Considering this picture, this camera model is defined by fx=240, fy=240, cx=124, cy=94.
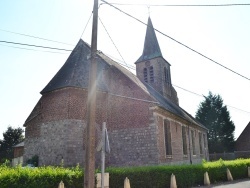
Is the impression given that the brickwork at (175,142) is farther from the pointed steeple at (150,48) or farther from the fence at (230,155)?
the pointed steeple at (150,48)

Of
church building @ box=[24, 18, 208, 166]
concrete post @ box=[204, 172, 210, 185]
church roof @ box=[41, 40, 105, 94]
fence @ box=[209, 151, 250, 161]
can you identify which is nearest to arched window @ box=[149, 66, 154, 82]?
church building @ box=[24, 18, 208, 166]

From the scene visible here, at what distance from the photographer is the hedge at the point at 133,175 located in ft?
25.6

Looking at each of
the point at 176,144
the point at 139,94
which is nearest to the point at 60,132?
the point at 139,94

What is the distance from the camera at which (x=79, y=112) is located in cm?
1623

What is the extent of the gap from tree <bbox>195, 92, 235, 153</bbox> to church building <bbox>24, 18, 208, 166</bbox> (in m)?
24.1

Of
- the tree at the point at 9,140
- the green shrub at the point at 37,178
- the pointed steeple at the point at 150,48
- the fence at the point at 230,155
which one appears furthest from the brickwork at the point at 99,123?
the tree at the point at 9,140

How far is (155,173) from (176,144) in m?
8.63

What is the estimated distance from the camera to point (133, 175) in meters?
11.0

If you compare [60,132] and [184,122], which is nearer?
[60,132]

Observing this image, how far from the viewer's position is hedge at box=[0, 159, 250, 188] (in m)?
7.81

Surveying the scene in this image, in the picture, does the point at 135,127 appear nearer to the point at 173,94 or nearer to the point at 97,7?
the point at 97,7

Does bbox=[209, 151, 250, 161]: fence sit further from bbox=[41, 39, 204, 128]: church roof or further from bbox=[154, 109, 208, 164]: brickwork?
bbox=[41, 39, 204, 128]: church roof

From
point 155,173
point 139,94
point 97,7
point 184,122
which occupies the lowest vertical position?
point 155,173

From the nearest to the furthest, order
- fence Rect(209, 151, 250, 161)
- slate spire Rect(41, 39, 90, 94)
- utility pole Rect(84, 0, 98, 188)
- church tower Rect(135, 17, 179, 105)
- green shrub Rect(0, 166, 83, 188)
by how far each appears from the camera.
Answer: utility pole Rect(84, 0, 98, 188)
green shrub Rect(0, 166, 83, 188)
slate spire Rect(41, 39, 90, 94)
church tower Rect(135, 17, 179, 105)
fence Rect(209, 151, 250, 161)
